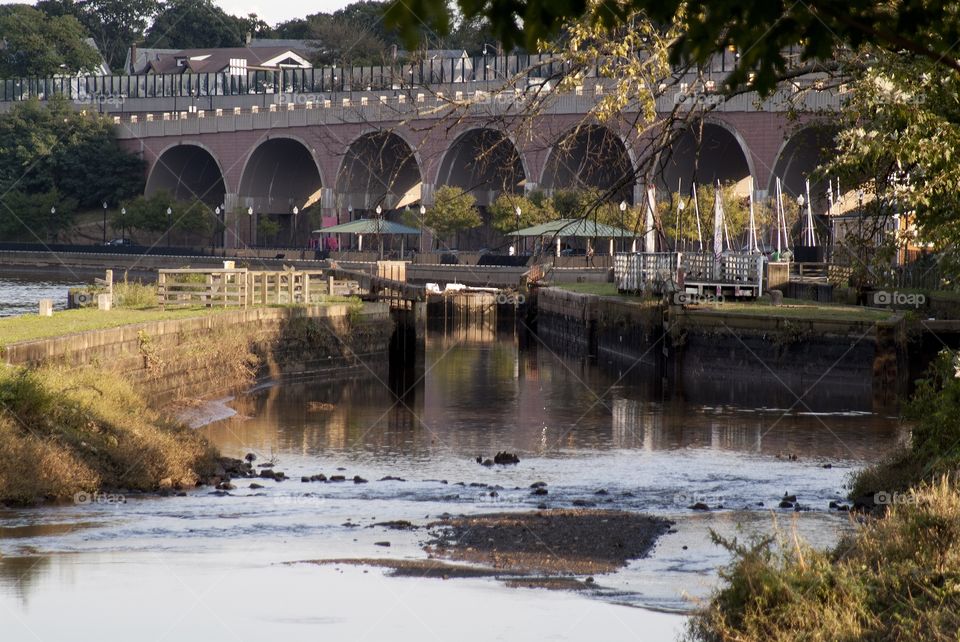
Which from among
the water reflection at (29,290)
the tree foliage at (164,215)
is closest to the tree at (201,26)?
the tree foliage at (164,215)

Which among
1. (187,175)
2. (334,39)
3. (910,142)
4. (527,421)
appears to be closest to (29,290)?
(187,175)

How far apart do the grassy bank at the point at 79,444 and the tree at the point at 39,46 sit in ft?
379

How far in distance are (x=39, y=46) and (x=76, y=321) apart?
109595 millimetres

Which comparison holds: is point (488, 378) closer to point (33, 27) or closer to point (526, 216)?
point (526, 216)

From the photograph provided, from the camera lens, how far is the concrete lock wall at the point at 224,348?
83.1 ft

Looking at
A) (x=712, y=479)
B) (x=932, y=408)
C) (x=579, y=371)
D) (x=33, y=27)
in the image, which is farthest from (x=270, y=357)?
(x=33, y=27)

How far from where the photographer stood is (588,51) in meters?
12.8

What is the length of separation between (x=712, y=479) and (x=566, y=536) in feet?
20.2

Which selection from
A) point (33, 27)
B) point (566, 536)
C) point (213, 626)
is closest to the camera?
point (213, 626)

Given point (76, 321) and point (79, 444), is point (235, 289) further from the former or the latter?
point (79, 444)

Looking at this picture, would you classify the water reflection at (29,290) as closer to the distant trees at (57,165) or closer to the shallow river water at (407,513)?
the distant trees at (57,165)

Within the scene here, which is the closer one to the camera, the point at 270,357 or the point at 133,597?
the point at 133,597

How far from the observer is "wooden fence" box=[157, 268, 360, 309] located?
35.0m

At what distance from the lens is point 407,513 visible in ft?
58.5
